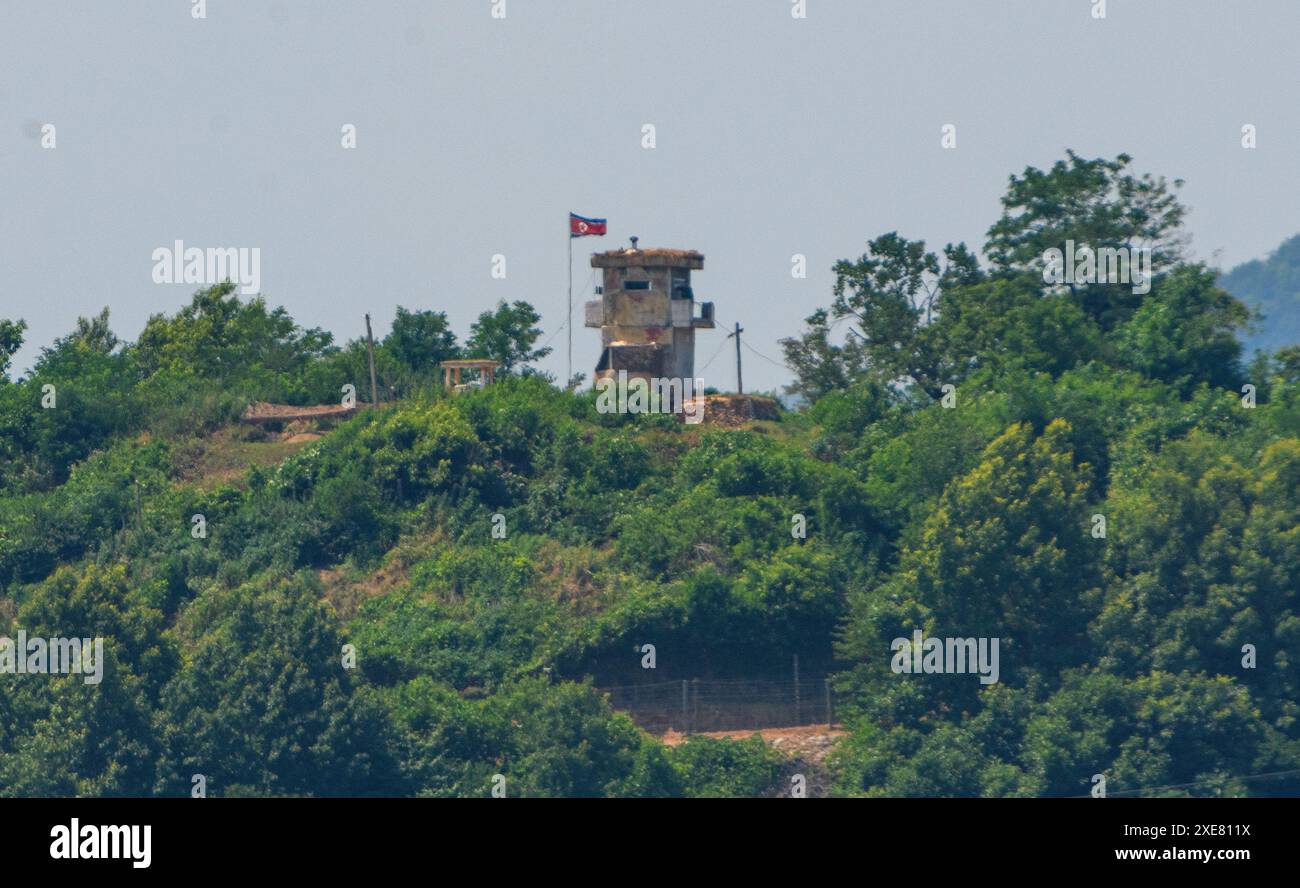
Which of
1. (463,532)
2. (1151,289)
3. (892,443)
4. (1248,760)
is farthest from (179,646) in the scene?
(1151,289)

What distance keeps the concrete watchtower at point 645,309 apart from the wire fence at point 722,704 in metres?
14.5

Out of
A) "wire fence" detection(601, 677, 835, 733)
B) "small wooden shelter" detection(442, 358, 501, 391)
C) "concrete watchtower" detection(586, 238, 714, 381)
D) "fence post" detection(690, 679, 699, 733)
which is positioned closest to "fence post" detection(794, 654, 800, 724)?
"wire fence" detection(601, 677, 835, 733)

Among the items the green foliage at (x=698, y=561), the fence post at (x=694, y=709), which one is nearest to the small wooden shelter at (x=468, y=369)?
the green foliage at (x=698, y=561)

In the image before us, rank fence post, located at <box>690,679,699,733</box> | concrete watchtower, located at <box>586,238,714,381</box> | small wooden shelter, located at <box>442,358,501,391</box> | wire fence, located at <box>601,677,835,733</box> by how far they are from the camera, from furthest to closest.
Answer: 1. small wooden shelter, located at <box>442,358,501,391</box>
2. concrete watchtower, located at <box>586,238,714,381</box>
3. wire fence, located at <box>601,677,835,733</box>
4. fence post, located at <box>690,679,699,733</box>

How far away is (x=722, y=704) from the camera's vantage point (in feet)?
171

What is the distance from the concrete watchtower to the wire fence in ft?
47.7

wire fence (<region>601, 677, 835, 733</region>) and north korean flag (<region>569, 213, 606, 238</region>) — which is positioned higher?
north korean flag (<region>569, 213, 606, 238</region>)

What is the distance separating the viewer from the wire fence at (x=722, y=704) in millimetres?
51500

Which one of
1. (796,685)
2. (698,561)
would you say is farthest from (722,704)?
(698,561)

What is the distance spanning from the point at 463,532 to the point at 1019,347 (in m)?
18.2

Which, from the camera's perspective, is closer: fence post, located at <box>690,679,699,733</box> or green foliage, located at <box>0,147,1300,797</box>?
green foliage, located at <box>0,147,1300,797</box>

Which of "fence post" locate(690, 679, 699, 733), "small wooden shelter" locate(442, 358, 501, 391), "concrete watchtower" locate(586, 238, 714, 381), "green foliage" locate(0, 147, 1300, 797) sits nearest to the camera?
"green foliage" locate(0, 147, 1300, 797)

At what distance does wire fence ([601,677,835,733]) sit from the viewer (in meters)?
51.5

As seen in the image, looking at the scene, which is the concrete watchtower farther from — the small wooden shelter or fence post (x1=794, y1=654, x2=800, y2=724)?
fence post (x1=794, y1=654, x2=800, y2=724)
